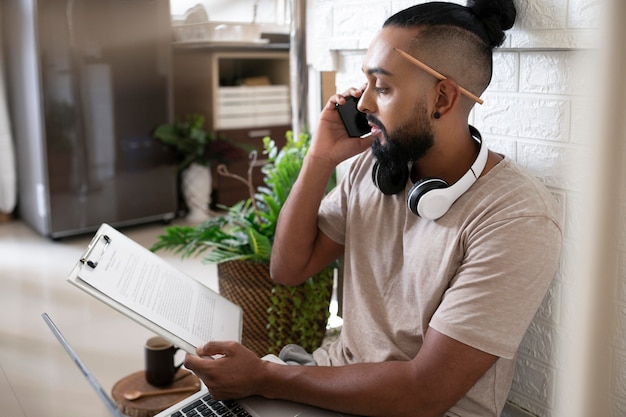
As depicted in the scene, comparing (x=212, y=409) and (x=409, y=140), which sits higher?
(x=409, y=140)

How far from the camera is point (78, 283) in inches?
37.2

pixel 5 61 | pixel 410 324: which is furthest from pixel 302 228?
pixel 5 61

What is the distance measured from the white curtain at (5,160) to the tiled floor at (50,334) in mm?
130

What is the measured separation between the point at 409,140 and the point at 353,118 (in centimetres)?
22

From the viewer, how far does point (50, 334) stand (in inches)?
73.6

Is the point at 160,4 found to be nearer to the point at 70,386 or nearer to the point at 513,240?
the point at 70,386

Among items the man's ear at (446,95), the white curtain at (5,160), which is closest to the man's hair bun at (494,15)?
the man's ear at (446,95)

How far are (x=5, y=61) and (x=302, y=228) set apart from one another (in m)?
2.67

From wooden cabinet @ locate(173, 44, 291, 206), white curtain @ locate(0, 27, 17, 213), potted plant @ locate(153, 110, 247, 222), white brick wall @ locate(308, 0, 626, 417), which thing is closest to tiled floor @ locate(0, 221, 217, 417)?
white curtain @ locate(0, 27, 17, 213)

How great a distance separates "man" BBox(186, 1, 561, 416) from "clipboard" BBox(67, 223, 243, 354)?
90 mm

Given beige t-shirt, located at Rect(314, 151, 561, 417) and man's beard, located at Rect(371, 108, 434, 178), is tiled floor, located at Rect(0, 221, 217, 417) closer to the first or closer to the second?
beige t-shirt, located at Rect(314, 151, 561, 417)

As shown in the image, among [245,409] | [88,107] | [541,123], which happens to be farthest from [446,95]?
[88,107]

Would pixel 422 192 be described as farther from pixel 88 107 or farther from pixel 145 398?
pixel 88 107

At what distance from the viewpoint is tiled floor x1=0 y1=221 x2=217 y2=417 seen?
1.14 metres
